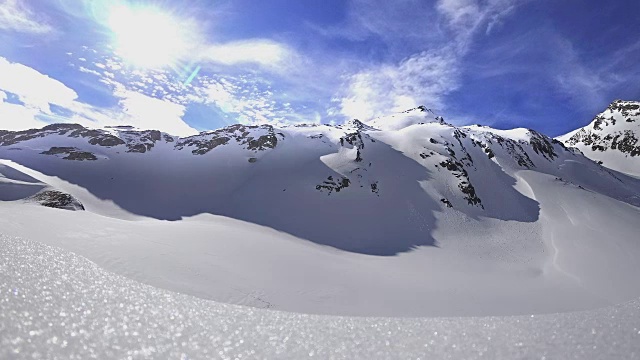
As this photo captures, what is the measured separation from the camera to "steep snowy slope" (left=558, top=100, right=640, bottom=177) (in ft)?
323

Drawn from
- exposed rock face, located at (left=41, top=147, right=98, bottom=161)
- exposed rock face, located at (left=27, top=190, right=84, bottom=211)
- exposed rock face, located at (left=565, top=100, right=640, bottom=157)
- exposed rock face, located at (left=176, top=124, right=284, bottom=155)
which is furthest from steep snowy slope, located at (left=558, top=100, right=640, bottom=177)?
exposed rock face, located at (left=41, top=147, right=98, bottom=161)

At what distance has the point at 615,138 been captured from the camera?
107625mm

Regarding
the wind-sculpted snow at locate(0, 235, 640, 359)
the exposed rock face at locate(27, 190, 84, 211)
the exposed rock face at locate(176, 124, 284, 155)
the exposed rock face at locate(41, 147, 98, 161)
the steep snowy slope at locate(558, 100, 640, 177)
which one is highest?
the steep snowy slope at locate(558, 100, 640, 177)

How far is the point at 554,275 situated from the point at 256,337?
89.2ft

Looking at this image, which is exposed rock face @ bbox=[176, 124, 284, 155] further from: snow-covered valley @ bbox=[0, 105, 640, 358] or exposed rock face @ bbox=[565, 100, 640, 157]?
exposed rock face @ bbox=[565, 100, 640, 157]

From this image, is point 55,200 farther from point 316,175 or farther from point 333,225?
point 316,175

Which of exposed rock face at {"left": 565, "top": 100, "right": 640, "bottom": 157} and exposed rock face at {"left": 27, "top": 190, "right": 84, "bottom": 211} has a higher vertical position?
exposed rock face at {"left": 565, "top": 100, "right": 640, "bottom": 157}

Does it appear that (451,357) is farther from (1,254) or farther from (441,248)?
(441,248)

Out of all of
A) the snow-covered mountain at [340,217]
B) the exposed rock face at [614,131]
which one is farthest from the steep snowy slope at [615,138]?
the snow-covered mountain at [340,217]

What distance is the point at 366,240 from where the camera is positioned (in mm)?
30094

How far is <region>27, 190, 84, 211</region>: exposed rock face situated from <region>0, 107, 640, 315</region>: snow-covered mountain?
342 centimetres

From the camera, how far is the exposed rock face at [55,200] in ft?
77.0

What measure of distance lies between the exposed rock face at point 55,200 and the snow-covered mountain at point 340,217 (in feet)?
11.2

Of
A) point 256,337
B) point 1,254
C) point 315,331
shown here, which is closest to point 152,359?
point 256,337
